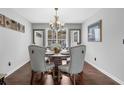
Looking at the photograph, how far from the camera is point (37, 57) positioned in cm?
313

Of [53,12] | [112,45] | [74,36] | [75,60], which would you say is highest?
[53,12]

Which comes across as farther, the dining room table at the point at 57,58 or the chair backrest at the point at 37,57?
the dining room table at the point at 57,58

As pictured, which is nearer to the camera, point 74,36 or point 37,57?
point 37,57

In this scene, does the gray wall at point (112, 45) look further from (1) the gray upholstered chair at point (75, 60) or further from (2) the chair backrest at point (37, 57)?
(2) the chair backrest at point (37, 57)

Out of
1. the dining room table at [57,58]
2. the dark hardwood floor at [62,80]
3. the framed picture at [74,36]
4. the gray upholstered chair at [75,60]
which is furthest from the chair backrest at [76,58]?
Answer: the framed picture at [74,36]

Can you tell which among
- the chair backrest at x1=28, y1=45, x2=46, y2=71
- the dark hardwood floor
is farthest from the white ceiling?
the dark hardwood floor

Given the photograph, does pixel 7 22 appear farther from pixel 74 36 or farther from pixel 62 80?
pixel 74 36

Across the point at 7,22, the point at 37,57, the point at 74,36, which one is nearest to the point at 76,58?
the point at 37,57

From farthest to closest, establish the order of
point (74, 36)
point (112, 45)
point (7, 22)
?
point (74, 36) < point (7, 22) < point (112, 45)

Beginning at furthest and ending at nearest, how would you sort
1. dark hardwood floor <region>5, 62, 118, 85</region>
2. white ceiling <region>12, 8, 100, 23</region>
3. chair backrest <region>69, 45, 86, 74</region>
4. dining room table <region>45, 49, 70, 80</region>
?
1. white ceiling <region>12, 8, 100, 23</region>
2. dark hardwood floor <region>5, 62, 118, 85</region>
3. dining room table <region>45, 49, 70, 80</region>
4. chair backrest <region>69, 45, 86, 74</region>

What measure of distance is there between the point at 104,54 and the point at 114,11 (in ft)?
4.70

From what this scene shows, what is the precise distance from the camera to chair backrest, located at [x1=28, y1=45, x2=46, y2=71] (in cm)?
309

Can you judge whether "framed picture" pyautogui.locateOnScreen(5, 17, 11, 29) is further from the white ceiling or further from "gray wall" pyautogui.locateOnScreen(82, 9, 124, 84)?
"gray wall" pyautogui.locateOnScreen(82, 9, 124, 84)

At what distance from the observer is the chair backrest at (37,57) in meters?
3.09
